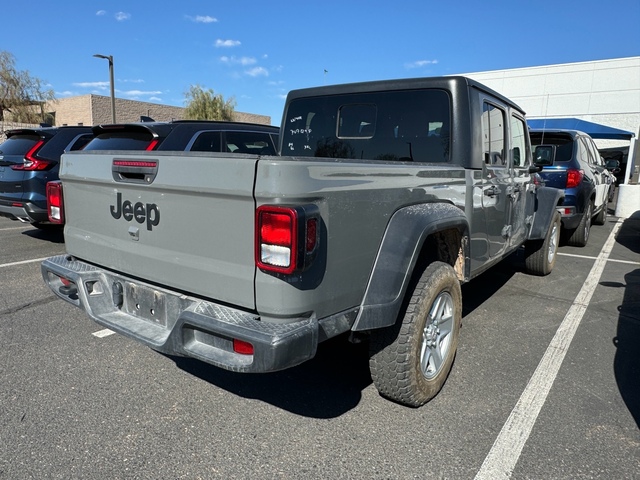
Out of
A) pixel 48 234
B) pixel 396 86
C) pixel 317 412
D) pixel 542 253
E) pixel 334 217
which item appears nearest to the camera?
pixel 334 217

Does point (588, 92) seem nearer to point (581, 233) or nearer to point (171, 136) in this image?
point (581, 233)

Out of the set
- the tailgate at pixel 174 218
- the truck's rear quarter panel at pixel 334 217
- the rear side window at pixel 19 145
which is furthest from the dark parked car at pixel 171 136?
the truck's rear quarter panel at pixel 334 217

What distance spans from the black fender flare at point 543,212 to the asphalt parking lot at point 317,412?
130 centimetres

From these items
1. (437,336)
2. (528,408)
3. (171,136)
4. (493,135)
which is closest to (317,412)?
(437,336)

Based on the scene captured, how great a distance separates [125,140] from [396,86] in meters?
3.78

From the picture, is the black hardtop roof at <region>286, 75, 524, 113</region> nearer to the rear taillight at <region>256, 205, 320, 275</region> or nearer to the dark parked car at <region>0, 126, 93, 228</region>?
the rear taillight at <region>256, 205, 320, 275</region>

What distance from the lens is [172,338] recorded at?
7.43ft

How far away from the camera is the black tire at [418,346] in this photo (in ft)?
8.55

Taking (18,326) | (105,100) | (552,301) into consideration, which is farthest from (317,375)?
(105,100)

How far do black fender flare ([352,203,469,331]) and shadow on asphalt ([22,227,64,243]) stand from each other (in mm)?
6840

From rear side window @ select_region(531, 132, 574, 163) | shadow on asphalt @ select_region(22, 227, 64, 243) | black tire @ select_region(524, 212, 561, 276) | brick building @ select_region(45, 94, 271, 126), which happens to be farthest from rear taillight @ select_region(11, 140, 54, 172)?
brick building @ select_region(45, 94, 271, 126)

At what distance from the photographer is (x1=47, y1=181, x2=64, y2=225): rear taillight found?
3242 millimetres

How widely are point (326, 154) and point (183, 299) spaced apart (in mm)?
2054

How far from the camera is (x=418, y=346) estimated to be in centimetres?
267
